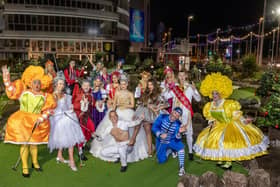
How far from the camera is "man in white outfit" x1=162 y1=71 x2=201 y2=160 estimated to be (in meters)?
6.84

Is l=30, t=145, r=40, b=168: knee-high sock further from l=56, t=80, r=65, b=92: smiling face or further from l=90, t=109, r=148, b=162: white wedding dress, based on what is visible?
l=90, t=109, r=148, b=162: white wedding dress

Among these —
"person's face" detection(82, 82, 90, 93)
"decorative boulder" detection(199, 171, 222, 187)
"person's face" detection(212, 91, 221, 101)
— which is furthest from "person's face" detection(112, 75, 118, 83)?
"decorative boulder" detection(199, 171, 222, 187)

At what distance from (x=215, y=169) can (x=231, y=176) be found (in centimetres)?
206

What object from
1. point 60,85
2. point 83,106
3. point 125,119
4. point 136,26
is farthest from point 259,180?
point 136,26

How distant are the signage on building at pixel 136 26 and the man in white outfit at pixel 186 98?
67.1 metres

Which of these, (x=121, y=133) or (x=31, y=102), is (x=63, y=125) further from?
(x=121, y=133)

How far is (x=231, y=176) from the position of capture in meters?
4.48

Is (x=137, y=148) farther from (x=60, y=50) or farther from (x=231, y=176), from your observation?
(x=60, y=50)

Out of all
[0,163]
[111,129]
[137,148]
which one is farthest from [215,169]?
[0,163]

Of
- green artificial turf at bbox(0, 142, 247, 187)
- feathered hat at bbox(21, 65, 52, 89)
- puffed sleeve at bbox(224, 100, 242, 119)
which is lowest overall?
green artificial turf at bbox(0, 142, 247, 187)

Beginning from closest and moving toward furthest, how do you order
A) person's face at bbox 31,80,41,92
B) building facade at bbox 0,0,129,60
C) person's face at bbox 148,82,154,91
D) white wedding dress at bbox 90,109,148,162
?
person's face at bbox 31,80,41,92
white wedding dress at bbox 90,109,148,162
person's face at bbox 148,82,154,91
building facade at bbox 0,0,129,60

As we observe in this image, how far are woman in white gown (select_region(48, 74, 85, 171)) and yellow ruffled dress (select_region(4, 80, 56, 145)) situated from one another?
0.25 metres

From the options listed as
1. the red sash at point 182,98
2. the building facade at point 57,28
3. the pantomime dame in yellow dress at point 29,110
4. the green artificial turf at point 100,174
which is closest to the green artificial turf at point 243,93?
the red sash at point 182,98

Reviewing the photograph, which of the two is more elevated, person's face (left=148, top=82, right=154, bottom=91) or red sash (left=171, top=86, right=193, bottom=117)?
person's face (left=148, top=82, right=154, bottom=91)
